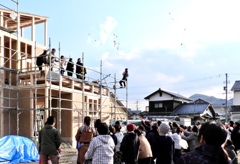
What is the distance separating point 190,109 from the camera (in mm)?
30734

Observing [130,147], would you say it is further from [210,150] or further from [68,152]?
[68,152]

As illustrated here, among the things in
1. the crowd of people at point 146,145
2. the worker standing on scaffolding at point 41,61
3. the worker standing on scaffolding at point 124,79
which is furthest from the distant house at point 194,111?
the crowd of people at point 146,145

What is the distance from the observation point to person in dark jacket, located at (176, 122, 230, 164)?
215 cm

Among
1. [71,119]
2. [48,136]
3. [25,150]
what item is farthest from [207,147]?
[71,119]

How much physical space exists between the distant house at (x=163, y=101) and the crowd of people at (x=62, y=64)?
20679mm

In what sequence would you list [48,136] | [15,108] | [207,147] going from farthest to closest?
[15,108], [48,136], [207,147]

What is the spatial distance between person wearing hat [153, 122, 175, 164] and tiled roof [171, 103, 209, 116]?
25310 mm

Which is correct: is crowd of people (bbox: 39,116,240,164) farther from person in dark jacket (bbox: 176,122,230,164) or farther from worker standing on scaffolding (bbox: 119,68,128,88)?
worker standing on scaffolding (bbox: 119,68,128,88)

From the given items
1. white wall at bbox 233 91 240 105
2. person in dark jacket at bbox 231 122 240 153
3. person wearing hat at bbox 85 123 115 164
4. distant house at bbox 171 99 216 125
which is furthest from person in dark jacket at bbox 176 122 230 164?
white wall at bbox 233 91 240 105

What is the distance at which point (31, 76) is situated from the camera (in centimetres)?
1123

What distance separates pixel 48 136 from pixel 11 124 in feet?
21.2

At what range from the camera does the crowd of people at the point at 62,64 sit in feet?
36.3

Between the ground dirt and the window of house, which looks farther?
the window of house

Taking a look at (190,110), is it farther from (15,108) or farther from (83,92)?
(15,108)
